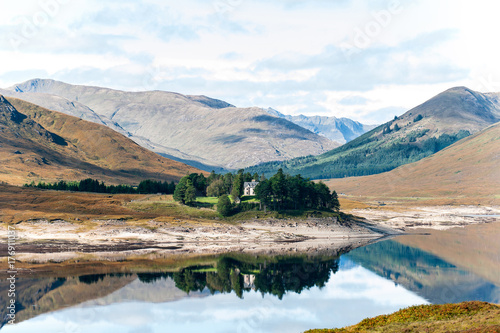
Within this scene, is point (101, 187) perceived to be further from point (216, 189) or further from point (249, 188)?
point (249, 188)

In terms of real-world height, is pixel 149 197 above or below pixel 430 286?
above

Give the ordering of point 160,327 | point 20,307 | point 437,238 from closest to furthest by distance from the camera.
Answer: point 160,327
point 20,307
point 437,238

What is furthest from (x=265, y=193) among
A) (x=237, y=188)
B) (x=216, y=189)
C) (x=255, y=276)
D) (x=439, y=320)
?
(x=439, y=320)

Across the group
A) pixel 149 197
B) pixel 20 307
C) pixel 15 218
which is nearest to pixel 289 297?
pixel 20 307

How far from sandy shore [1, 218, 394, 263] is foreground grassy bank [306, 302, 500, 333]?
65561 mm

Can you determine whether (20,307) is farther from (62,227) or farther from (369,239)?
(369,239)

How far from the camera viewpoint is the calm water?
200 ft

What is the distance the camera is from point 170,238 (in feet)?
393

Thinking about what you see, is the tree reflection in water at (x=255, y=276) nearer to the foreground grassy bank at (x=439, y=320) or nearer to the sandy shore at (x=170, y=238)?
the sandy shore at (x=170, y=238)

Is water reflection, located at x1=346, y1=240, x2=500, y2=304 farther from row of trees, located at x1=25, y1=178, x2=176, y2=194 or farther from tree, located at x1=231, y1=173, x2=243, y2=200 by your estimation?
row of trees, located at x1=25, y1=178, x2=176, y2=194

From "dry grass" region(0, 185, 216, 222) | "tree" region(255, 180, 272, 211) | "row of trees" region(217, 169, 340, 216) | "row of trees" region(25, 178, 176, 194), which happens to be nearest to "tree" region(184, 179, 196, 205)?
"dry grass" region(0, 185, 216, 222)

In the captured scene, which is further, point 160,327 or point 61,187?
point 61,187

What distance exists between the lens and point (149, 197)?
17025cm

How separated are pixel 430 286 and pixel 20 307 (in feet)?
219
